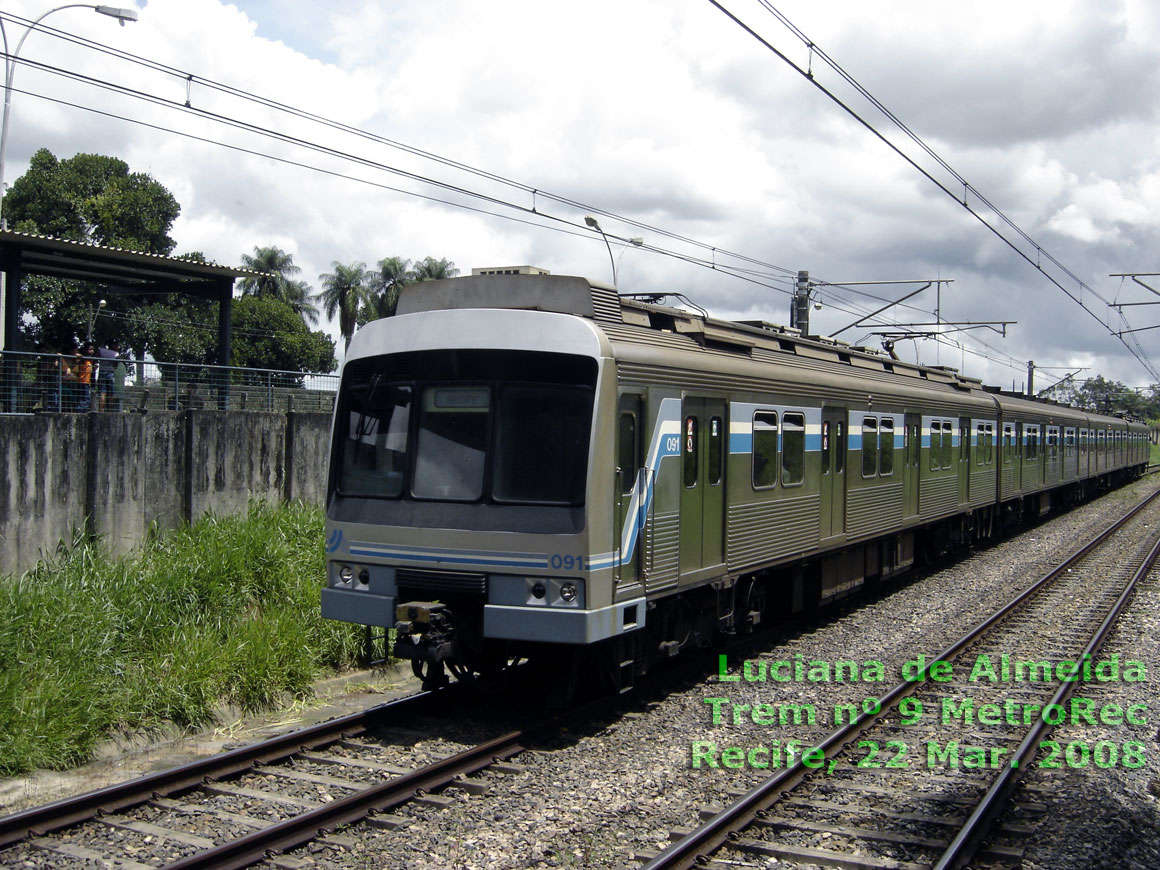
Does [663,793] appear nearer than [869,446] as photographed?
Yes

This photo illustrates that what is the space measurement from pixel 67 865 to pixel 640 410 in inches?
187

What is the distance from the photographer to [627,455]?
8125 mm

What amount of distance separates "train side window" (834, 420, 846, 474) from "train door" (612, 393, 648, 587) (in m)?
5.03

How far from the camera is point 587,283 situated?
821 centimetres

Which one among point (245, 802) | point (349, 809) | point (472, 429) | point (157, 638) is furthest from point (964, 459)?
point (245, 802)

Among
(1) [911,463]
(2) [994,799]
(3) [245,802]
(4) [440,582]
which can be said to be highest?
(1) [911,463]

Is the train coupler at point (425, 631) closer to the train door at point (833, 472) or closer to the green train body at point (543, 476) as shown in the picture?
the green train body at point (543, 476)

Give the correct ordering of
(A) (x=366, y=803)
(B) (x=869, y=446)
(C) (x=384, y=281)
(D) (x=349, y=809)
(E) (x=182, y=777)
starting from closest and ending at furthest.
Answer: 1. (D) (x=349, y=809)
2. (A) (x=366, y=803)
3. (E) (x=182, y=777)
4. (B) (x=869, y=446)
5. (C) (x=384, y=281)

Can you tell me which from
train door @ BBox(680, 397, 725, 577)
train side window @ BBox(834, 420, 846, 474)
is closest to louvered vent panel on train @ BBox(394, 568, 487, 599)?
train door @ BBox(680, 397, 725, 577)

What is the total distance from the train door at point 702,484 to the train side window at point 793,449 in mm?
1603

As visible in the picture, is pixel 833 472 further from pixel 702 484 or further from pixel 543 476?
pixel 543 476

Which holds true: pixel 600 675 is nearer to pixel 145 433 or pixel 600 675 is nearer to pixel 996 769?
pixel 996 769

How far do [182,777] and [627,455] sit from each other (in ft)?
12.1

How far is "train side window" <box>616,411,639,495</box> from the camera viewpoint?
8008mm
